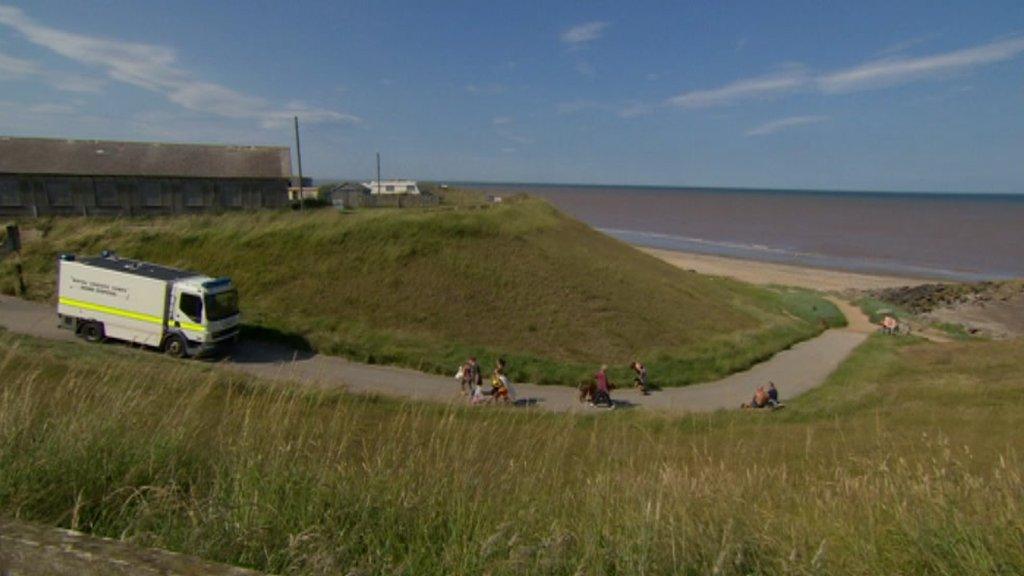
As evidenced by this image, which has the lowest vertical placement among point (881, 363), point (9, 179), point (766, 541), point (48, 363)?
point (881, 363)

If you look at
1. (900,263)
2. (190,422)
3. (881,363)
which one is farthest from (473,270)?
(900,263)

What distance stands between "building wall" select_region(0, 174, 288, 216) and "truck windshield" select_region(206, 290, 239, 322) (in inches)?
898

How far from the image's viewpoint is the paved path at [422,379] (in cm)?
1733

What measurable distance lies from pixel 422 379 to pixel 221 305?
7.23 m

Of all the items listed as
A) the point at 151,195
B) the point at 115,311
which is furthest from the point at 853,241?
the point at 115,311

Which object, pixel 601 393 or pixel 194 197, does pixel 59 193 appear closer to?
pixel 194 197

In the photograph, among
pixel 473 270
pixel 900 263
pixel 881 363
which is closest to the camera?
pixel 881 363

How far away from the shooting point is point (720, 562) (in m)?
2.45

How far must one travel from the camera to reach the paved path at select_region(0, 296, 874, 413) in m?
17.3

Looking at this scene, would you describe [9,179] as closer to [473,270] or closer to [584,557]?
[473,270]

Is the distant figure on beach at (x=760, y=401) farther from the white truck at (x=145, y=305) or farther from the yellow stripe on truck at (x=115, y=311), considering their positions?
the yellow stripe on truck at (x=115, y=311)

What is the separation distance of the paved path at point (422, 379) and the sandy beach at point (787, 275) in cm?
2950

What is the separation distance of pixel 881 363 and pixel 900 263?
49827 mm

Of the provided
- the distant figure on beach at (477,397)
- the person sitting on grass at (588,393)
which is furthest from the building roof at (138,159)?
the person sitting on grass at (588,393)
